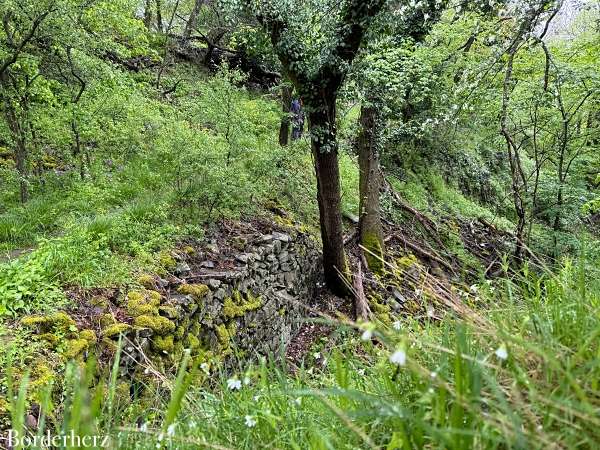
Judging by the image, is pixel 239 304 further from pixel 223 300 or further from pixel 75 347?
pixel 75 347

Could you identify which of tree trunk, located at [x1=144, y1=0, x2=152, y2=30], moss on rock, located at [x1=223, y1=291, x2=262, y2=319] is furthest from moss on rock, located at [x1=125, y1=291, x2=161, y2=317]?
tree trunk, located at [x1=144, y1=0, x2=152, y2=30]

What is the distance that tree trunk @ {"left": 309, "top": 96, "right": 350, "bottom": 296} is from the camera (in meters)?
5.45

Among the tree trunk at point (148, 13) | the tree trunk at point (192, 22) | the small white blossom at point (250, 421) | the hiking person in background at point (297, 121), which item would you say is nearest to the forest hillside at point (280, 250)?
the small white blossom at point (250, 421)

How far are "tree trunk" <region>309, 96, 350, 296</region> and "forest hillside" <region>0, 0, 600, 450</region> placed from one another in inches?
1.5

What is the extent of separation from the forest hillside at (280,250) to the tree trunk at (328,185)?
38 mm

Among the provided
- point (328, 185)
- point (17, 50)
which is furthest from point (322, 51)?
point (17, 50)

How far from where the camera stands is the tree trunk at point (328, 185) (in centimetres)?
545

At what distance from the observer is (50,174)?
701 cm

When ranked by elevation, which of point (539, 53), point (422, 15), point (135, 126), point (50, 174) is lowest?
point (50, 174)

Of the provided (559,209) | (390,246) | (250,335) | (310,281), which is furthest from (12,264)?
(559,209)

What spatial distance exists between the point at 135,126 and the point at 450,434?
6791 mm

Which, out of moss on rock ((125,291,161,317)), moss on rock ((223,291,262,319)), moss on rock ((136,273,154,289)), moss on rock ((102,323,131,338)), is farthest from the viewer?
moss on rock ((223,291,262,319))

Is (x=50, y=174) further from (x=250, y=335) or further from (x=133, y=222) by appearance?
(x=250, y=335)

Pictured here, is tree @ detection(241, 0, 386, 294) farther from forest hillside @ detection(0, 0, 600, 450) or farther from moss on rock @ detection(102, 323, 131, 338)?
moss on rock @ detection(102, 323, 131, 338)
